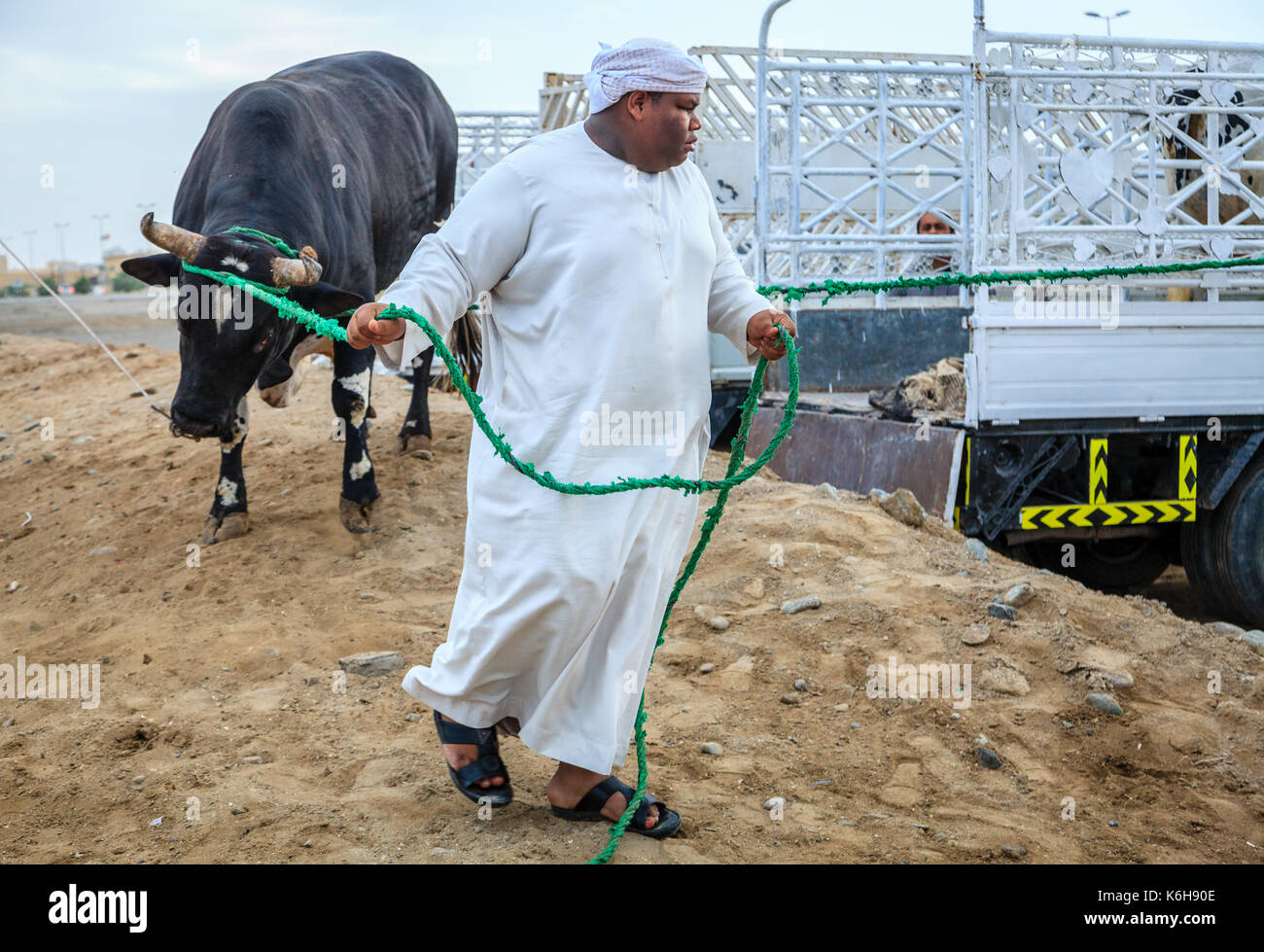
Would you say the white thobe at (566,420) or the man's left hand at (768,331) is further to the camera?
the man's left hand at (768,331)

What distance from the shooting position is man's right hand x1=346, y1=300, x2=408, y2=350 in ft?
8.33

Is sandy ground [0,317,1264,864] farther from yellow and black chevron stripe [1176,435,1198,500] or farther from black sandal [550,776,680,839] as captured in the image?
yellow and black chevron stripe [1176,435,1198,500]

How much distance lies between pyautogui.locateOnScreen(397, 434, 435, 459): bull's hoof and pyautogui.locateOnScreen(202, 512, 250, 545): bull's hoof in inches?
51.4

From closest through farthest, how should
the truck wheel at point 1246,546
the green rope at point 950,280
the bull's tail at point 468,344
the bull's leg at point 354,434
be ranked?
the green rope at point 950,280 → the bull's leg at point 354,434 → the truck wheel at point 1246,546 → the bull's tail at point 468,344

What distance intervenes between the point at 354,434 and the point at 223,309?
4.04 feet

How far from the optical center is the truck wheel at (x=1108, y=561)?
6602 mm

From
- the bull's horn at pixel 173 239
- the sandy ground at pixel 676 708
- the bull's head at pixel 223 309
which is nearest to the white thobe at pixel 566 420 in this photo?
the sandy ground at pixel 676 708

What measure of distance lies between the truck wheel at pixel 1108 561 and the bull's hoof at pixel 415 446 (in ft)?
11.3

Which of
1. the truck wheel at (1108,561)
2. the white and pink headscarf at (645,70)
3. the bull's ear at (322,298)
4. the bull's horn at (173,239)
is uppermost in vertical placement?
the white and pink headscarf at (645,70)

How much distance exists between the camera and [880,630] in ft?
14.6

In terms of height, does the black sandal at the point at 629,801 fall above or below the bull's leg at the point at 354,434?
below

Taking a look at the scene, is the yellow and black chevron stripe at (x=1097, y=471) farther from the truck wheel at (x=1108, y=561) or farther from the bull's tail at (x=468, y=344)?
the bull's tail at (x=468, y=344)

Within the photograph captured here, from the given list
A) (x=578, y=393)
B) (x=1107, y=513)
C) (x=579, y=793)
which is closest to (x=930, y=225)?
(x=1107, y=513)

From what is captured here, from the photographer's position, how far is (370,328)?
254cm
